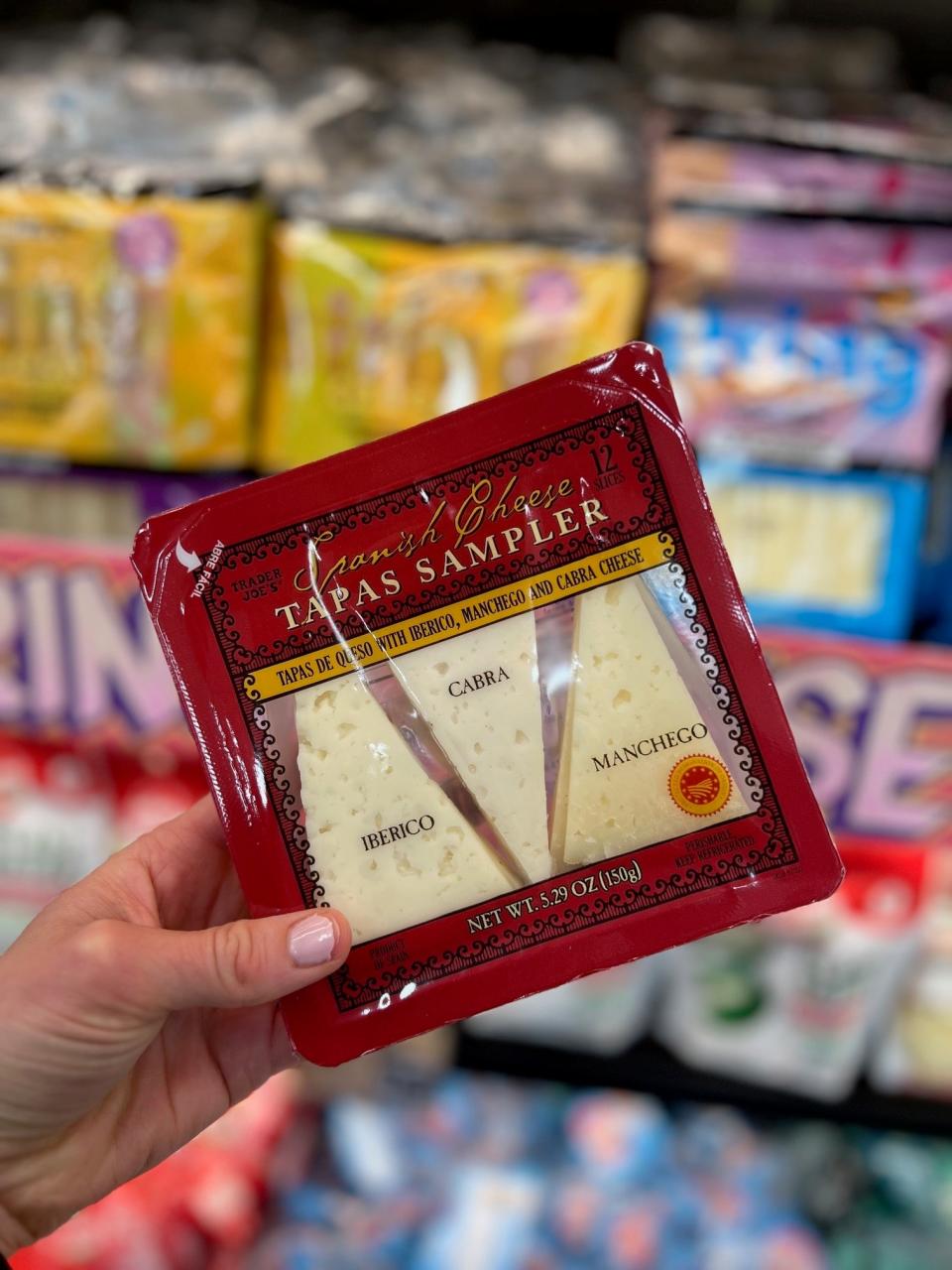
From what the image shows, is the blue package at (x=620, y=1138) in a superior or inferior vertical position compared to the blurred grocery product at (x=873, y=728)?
inferior

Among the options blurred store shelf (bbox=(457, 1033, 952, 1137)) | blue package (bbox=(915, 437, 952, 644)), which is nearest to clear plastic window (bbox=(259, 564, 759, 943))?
blue package (bbox=(915, 437, 952, 644))

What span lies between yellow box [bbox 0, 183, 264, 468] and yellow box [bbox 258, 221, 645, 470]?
0.07m

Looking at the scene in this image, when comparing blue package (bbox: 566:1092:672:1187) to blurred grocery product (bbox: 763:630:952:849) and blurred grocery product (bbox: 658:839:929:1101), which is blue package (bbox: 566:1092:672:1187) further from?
blurred grocery product (bbox: 763:630:952:849)

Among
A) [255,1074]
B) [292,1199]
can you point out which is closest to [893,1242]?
[292,1199]

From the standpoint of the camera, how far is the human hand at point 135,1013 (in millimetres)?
764

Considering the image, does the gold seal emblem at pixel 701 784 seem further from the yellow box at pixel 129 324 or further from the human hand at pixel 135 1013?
the yellow box at pixel 129 324

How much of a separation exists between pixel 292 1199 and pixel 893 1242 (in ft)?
3.01

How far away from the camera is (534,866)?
2.73ft

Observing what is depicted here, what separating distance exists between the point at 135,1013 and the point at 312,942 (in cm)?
15

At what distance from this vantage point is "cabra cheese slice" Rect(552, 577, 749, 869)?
822mm

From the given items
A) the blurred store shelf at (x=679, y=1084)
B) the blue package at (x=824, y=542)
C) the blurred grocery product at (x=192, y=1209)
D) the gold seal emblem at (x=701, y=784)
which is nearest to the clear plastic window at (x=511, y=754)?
the gold seal emblem at (x=701, y=784)

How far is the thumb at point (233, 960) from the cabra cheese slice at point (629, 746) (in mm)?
201

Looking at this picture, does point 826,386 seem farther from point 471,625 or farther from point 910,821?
point 471,625

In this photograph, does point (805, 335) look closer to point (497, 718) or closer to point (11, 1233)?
point (497, 718)
